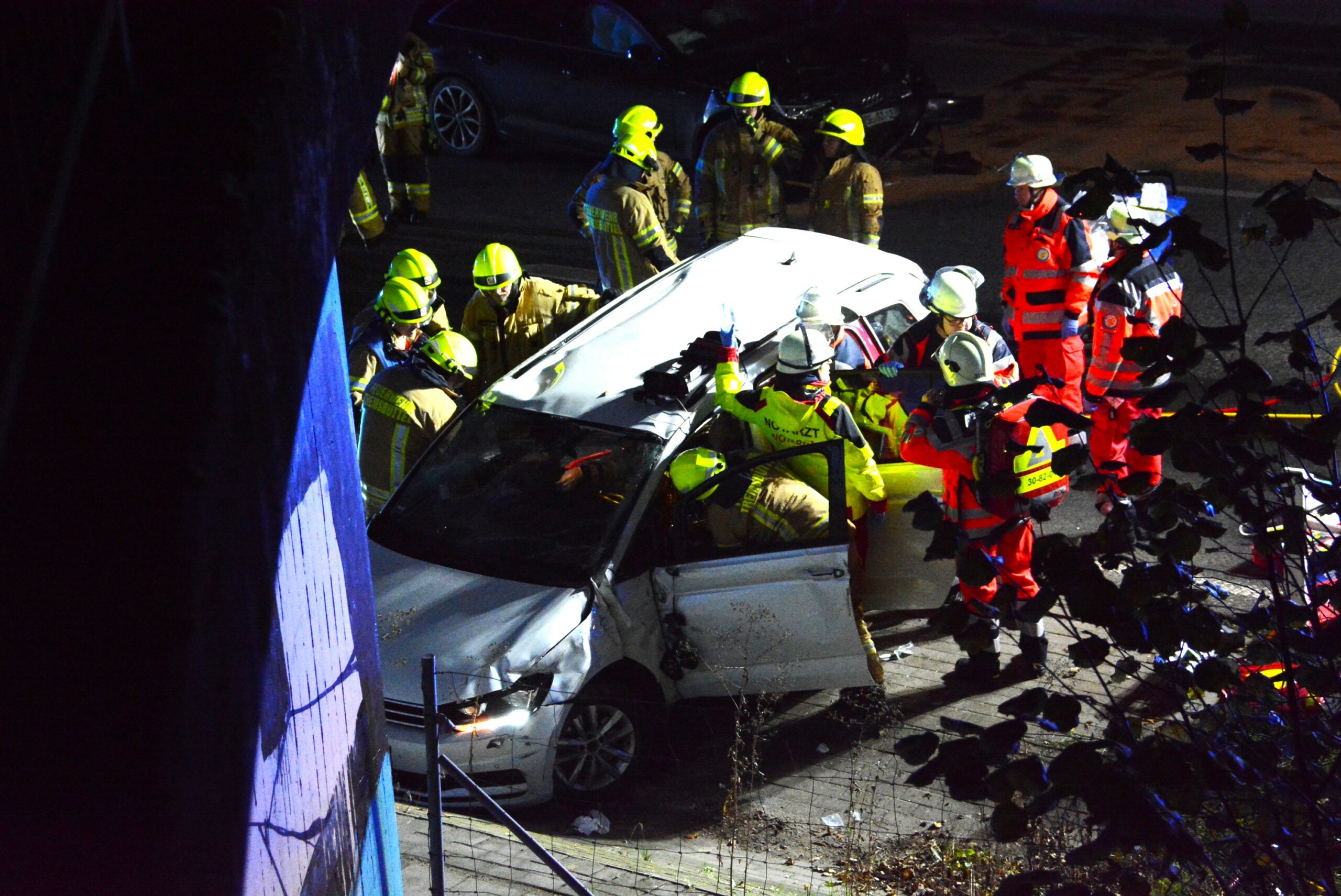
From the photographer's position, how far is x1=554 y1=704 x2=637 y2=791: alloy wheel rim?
573 centimetres

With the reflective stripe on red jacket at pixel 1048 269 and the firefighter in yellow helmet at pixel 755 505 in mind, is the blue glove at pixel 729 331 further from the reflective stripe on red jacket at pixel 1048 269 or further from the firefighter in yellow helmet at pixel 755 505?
the reflective stripe on red jacket at pixel 1048 269

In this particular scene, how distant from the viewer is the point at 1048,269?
8.35 metres

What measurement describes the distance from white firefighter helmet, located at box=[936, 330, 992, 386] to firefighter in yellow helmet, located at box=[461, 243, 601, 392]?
2532 mm

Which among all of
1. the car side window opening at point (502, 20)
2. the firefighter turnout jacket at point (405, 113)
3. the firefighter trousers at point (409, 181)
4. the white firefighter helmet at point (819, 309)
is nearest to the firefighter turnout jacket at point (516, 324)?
the white firefighter helmet at point (819, 309)

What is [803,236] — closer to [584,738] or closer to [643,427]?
[643,427]

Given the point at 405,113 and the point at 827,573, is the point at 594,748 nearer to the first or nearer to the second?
the point at 827,573

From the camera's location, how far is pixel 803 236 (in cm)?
850

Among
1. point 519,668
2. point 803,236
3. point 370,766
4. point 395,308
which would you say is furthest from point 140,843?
point 803,236

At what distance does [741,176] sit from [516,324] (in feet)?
9.53

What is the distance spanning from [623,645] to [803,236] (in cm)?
357

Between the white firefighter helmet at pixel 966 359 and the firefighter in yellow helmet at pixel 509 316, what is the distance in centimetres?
253

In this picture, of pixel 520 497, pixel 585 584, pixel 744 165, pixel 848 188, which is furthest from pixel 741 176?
pixel 585 584

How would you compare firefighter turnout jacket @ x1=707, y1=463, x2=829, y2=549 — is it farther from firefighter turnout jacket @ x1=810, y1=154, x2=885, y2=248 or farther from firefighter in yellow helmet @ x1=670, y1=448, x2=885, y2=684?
firefighter turnout jacket @ x1=810, y1=154, x2=885, y2=248

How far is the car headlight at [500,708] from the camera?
553cm
